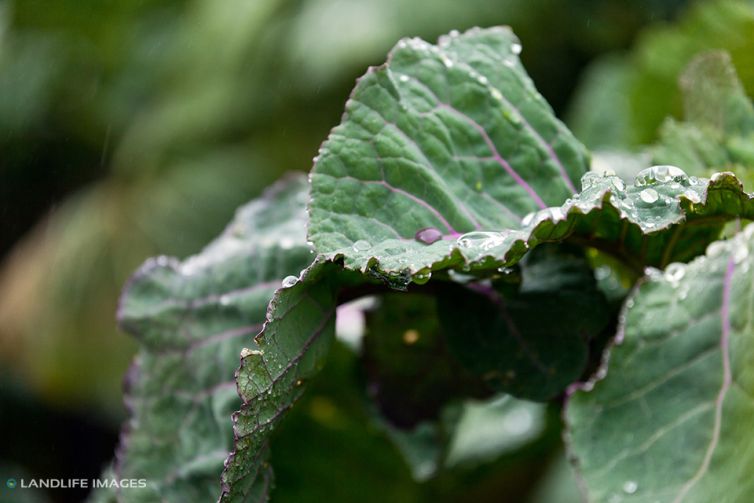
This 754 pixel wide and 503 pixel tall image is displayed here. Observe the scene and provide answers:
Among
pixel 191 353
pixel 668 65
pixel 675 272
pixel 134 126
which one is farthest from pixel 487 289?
pixel 134 126

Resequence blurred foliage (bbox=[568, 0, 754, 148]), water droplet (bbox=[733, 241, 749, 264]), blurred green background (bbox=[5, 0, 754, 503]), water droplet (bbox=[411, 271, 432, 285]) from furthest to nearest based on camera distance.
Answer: blurred green background (bbox=[5, 0, 754, 503]) → blurred foliage (bbox=[568, 0, 754, 148]) → water droplet (bbox=[733, 241, 749, 264]) → water droplet (bbox=[411, 271, 432, 285])

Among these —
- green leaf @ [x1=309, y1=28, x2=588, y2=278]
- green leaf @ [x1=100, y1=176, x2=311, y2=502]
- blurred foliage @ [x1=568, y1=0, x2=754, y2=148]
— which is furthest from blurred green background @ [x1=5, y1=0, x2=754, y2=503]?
green leaf @ [x1=309, y1=28, x2=588, y2=278]

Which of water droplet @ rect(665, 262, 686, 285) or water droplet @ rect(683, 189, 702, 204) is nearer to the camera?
water droplet @ rect(683, 189, 702, 204)

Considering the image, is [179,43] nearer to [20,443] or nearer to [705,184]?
[20,443]

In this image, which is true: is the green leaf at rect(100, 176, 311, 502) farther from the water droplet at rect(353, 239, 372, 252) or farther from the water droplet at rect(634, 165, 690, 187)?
the water droplet at rect(634, 165, 690, 187)

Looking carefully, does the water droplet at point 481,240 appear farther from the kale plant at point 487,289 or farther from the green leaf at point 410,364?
the green leaf at point 410,364

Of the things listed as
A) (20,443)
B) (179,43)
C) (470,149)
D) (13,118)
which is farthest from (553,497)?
(13,118)
